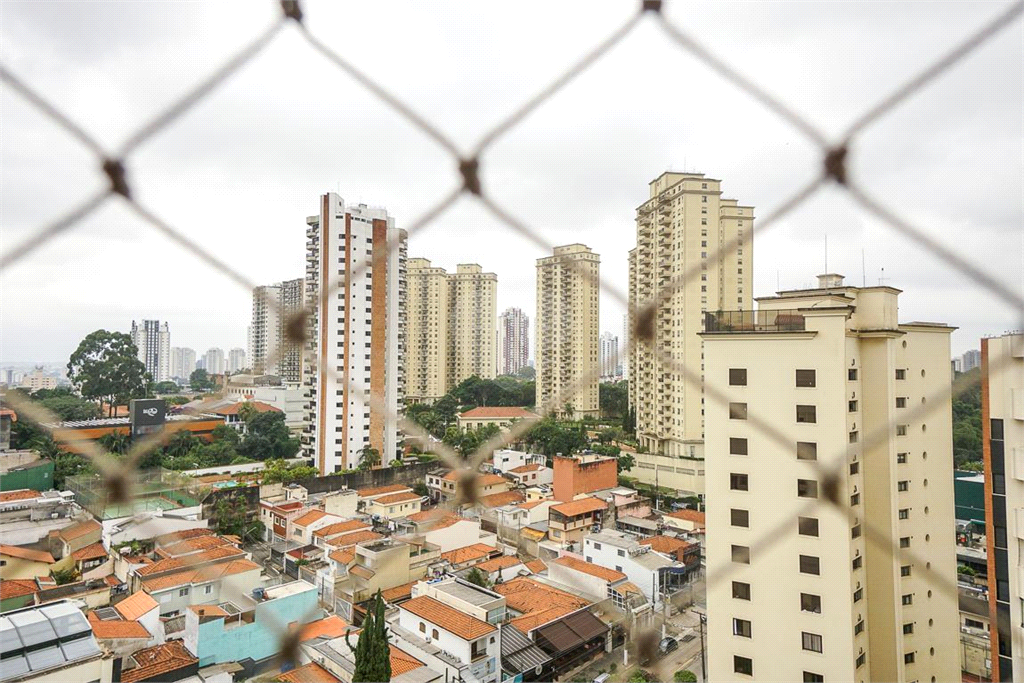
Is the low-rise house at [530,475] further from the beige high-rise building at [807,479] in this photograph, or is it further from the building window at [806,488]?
the building window at [806,488]

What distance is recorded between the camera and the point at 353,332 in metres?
4.41

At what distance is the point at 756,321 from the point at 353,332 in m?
2.92

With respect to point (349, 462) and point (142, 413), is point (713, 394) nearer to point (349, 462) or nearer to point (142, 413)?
point (142, 413)

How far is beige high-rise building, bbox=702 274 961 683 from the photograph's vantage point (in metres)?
2.43

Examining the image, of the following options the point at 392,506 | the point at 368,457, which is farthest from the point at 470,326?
the point at 392,506

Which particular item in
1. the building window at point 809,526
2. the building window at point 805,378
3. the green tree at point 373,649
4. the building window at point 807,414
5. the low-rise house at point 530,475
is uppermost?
the building window at point 805,378

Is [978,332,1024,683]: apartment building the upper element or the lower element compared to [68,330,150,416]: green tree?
lower

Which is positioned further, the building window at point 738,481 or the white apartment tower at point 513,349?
the white apartment tower at point 513,349

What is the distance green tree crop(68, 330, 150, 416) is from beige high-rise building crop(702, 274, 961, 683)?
240 centimetres

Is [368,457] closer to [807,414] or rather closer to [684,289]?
[684,289]

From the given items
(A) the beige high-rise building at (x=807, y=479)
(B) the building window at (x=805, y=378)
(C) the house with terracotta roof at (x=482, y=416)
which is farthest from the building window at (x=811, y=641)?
(C) the house with terracotta roof at (x=482, y=416)

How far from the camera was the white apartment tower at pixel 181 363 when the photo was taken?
1705 mm

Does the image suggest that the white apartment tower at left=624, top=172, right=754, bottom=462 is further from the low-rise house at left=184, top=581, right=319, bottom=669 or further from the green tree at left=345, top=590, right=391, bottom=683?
the green tree at left=345, top=590, right=391, bottom=683

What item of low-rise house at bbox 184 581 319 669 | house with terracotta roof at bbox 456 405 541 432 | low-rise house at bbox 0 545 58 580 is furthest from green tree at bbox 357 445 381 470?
low-rise house at bbox 184 581 319 669
